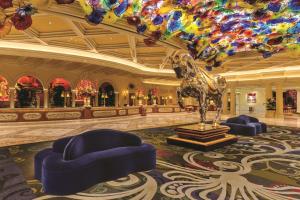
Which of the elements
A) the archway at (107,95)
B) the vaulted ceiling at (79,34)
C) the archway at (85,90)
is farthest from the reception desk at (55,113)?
the archway at (107,95)

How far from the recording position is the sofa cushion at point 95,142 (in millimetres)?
2840

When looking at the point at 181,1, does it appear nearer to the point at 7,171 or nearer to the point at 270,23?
the point at 270,23

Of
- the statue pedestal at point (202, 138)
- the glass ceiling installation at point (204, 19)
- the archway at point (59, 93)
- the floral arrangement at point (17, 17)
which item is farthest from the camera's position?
the archway at point (59, 93)

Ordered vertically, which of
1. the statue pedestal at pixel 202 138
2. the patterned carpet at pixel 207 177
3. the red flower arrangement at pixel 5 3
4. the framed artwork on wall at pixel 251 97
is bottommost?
the patterned carpet at pixel 207 177

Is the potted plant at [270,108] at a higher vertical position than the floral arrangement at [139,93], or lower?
lower

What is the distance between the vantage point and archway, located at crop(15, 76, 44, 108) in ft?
44.9

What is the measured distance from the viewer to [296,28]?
19.7 ft

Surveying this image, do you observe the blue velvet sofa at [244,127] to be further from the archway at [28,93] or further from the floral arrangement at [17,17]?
the archway at [28,93]

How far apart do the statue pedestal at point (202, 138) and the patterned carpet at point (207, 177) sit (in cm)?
19

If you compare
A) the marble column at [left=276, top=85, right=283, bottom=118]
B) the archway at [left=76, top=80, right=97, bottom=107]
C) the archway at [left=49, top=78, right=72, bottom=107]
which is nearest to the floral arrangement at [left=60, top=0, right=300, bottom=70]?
the archway at [left=76, top=80, right=97, bottom=107]

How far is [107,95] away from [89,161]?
47.5 ft

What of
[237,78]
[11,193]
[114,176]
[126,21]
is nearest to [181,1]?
[126,21]

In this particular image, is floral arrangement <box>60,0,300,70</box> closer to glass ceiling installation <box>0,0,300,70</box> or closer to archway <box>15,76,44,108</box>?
glass ceiling installation <box>0,0,300,70</box>

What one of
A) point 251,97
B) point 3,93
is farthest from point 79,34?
point 251,97
